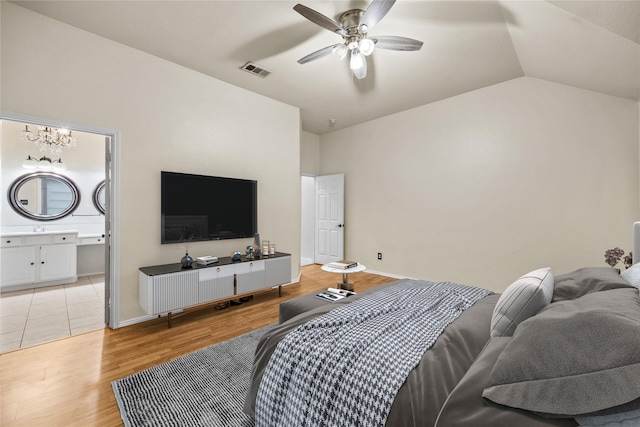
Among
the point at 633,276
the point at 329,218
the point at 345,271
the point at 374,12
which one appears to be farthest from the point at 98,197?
the point at 633,276

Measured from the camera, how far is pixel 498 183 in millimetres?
3748

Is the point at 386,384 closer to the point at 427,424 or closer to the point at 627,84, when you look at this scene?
the point at 427,424

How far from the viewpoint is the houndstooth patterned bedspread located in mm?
1010

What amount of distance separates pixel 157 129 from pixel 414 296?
3.12m

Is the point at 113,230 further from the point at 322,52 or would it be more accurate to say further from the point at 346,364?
the point at 346,364

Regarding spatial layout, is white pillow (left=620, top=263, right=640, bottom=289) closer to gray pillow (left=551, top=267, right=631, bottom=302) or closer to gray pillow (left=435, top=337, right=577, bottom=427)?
gray pillow (left=551, top=267, right=631, bottom=302)

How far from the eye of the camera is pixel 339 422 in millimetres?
1007

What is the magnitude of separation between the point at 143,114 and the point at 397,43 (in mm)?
2667

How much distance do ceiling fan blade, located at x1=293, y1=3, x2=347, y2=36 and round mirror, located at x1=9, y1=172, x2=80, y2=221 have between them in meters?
5.20

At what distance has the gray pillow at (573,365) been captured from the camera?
2.27ft

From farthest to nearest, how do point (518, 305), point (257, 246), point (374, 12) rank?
1. point (257, 246)
2. point (374, 12)
3. point (518, 305)

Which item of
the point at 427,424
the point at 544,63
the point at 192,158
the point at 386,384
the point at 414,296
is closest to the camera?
the point at 427,424

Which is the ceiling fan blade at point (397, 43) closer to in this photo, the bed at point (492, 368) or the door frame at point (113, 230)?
the bed at point (492, 368)

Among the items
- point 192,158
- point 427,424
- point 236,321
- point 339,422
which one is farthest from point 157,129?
point 427,424
